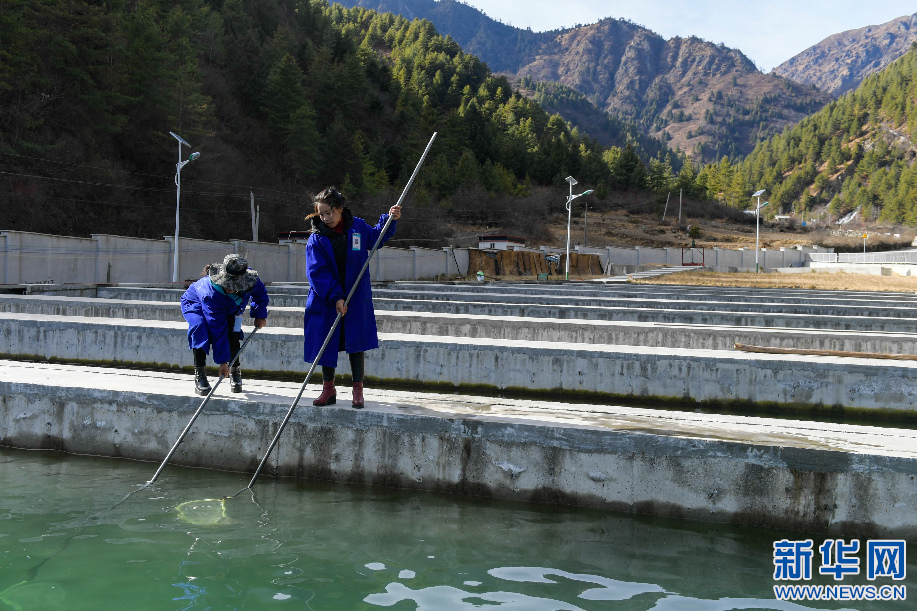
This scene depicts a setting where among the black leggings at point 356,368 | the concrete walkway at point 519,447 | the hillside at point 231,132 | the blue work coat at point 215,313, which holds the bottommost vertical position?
the concrete walkway at point 519,447

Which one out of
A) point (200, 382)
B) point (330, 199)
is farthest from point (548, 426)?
point (200, 382)

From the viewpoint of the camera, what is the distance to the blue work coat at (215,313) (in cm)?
712

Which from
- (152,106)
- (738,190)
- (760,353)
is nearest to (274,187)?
(152,106)

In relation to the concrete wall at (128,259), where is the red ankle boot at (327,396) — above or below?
below

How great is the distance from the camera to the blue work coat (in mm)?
7121

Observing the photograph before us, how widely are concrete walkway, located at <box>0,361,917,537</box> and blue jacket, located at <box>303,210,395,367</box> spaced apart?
60 cm

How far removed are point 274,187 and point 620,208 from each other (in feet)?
254

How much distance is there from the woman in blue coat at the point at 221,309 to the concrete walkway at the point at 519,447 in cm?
36

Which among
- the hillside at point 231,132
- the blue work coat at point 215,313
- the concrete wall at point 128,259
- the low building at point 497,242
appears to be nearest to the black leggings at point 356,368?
the blue work coat at point 215,313

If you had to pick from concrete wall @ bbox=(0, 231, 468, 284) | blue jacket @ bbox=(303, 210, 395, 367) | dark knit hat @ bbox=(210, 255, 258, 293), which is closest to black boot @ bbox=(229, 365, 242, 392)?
dark knit hat @ bbox=(210, 255, 258, 293)

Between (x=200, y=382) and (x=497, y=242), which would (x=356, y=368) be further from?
(x=497, y=242)

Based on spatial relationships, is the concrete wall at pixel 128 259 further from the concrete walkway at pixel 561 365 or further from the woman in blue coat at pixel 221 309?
the woman in blue coat at pixel 221 309

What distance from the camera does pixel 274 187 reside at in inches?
2768

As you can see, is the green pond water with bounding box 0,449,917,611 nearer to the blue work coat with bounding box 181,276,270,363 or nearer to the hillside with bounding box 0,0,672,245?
the blue work coat with bounding box 181,276,270,363
